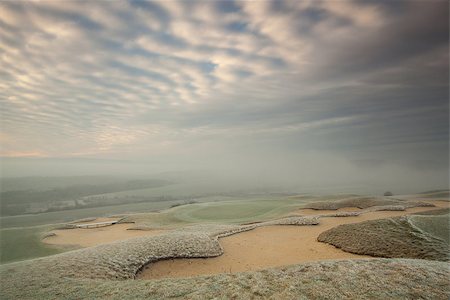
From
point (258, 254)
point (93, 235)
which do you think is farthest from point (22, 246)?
point (258, 254)

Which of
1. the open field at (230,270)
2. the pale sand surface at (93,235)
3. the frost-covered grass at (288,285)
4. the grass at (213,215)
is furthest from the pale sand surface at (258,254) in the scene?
the pale sand surface at (93,235)

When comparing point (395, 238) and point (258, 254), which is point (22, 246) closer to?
point (258, 254)

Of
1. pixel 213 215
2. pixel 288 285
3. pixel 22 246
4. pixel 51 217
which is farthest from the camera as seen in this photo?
pixel 51 217

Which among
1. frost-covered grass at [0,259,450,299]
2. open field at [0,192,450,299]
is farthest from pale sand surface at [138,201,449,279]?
frost-covered grass at [0,259,450,299]

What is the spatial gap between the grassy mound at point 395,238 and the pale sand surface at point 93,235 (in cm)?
2718

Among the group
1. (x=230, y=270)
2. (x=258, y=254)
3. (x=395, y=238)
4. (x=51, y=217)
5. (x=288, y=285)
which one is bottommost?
(x=51, y=217)

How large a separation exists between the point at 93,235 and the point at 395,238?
4483 cm

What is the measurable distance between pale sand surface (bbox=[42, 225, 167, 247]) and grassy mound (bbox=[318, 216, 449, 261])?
2718 cm

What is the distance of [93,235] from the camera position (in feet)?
139

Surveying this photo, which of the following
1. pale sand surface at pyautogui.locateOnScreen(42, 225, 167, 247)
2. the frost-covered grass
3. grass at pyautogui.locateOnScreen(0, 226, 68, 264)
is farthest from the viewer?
pale sand surface at pyautogui.locateOnScreen(42, 225, 167, 247)

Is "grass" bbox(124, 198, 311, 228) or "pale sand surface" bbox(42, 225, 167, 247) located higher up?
"grass" bbox(124, 198, 311, 228)

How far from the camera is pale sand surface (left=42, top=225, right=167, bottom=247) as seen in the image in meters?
37.9

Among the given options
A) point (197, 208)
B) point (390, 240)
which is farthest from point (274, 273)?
point (197, 208)

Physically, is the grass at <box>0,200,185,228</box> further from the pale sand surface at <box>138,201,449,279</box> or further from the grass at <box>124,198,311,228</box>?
the pale sand surface at <box>138,201,449,279</box>
